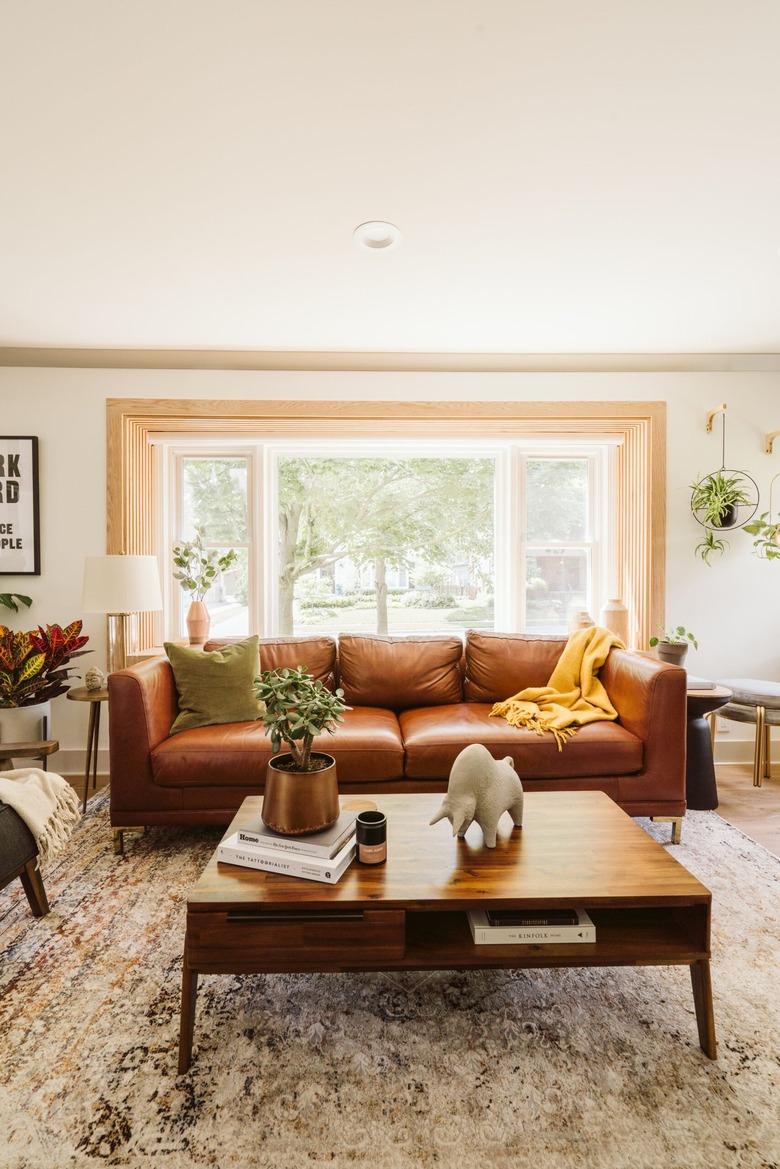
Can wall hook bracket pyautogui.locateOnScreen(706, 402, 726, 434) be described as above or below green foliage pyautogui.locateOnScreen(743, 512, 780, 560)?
above

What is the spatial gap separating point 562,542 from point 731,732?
60.6 inches

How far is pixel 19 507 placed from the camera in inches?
138

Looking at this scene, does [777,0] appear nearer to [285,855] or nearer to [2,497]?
[285,855]

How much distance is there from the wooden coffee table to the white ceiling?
2.04 m

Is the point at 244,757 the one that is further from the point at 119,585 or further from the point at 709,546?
the point at 709,546

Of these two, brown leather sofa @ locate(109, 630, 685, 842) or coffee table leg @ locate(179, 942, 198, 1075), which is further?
brown leather sofa @ locate(109, 630, 685, 842)

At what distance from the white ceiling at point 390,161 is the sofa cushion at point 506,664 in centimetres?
169

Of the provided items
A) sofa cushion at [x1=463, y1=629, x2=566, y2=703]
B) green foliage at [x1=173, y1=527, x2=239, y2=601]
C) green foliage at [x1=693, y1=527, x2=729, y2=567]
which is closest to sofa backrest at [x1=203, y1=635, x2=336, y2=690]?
green foliage at [x1=173, y1=527, x2=239, y2=601]

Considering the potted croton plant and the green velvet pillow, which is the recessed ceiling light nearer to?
the green velvet pillow

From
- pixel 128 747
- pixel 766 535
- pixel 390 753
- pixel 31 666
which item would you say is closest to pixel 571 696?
pixel 390 753

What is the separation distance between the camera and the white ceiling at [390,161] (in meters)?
1.43

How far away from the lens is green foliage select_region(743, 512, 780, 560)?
3531 mm

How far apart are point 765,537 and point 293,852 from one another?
3.37 metres

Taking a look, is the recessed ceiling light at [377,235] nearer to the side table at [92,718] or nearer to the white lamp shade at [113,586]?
the white lamp shade at [113,586]
